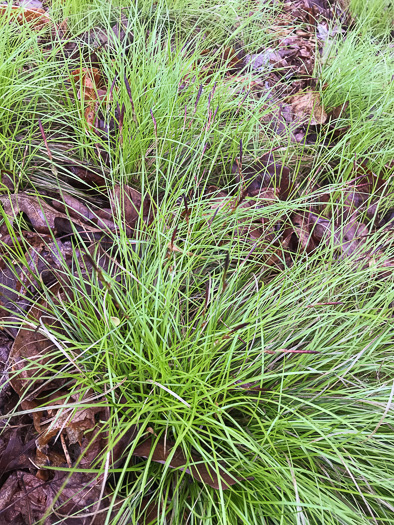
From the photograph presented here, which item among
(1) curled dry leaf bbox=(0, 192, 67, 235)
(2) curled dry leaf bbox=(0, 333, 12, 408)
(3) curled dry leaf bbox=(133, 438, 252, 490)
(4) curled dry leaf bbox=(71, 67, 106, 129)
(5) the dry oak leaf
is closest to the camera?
(3) curled dry leaf bbox=(133, 438, 252, 490)

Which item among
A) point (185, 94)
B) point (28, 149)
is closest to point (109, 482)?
point (28, 149)

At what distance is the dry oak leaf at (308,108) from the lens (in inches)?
83.7

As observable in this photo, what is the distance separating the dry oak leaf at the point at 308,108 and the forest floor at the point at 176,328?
57 millimetres

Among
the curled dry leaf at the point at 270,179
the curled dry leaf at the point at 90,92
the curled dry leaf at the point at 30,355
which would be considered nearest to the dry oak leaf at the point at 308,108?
the curled dry leaf at the point at 270,179

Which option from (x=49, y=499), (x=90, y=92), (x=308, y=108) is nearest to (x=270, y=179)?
(x=308, y=108)

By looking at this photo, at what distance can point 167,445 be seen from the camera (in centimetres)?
103

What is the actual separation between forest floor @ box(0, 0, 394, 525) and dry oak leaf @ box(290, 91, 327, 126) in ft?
Answer: 0.19

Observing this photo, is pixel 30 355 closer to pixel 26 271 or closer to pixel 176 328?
pixel 26 271

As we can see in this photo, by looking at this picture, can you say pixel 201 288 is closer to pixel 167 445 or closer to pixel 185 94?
pixel 167 445

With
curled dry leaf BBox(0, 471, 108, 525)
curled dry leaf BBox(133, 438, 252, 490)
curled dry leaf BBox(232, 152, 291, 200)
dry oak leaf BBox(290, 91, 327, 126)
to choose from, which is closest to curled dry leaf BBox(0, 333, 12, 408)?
curled dry leaf BBox(0, 471, 108, 525)

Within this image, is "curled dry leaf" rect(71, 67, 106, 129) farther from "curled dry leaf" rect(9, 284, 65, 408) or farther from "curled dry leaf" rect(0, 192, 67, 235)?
"curled dry leaf" rect(9, 284, 65, 408)

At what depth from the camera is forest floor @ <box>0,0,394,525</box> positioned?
38.0 inches

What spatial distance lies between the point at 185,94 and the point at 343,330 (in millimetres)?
1147

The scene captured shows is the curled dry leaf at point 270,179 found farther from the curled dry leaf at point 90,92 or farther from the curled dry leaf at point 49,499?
the curled dry leaf at point 49,499
